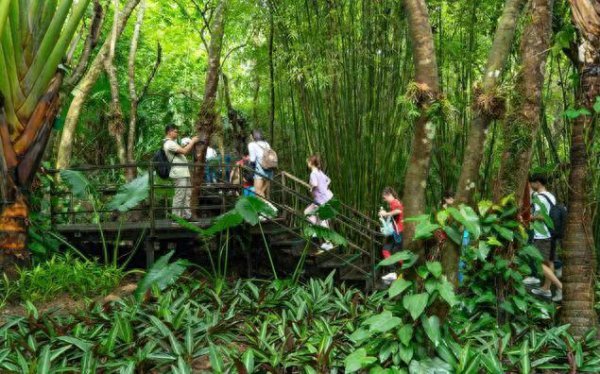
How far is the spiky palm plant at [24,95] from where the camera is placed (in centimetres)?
505

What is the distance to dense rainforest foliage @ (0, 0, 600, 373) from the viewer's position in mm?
3445

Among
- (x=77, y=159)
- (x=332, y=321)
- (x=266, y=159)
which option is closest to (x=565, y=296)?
(x=332, y=321)

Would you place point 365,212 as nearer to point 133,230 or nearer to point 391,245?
point 391,245

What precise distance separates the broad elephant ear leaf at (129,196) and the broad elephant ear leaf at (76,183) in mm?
265

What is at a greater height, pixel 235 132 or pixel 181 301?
pixel 235 132

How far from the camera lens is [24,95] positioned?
5.19 m

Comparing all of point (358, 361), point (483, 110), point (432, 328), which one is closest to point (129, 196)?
point (358, 361)

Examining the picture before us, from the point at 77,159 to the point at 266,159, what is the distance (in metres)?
7.55

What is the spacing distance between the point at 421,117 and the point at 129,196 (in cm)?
312

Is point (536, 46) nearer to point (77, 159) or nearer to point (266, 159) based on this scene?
point (266, 159)

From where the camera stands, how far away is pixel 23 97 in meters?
5.18

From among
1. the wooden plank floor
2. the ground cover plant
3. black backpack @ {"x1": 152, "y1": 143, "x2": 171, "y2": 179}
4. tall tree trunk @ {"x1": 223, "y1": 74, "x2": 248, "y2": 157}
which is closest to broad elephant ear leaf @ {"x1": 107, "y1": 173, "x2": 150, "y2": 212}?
black backpack @ {"x1": 152, "y1": 143, "x2": 171, "y2": 179}

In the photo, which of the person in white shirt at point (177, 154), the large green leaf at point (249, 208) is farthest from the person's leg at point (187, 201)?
the large green leaf at point (249, 208)

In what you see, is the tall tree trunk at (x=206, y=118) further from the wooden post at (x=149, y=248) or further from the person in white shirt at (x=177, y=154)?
the wooden post at (x=149, y=248)
